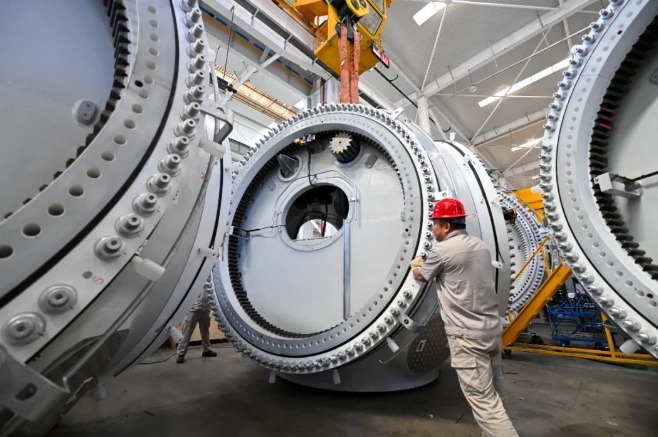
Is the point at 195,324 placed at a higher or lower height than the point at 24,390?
lower

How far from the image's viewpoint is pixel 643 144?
191 cm

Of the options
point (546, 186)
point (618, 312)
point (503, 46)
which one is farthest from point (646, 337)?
point (503, 46)

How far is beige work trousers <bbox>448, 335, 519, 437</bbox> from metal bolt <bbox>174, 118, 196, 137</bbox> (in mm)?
1526

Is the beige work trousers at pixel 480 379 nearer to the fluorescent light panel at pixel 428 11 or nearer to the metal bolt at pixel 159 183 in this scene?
the metal bolt at pixel 159 183

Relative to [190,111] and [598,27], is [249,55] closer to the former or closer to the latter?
[598,27]

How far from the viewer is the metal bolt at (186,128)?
1135 millimetres

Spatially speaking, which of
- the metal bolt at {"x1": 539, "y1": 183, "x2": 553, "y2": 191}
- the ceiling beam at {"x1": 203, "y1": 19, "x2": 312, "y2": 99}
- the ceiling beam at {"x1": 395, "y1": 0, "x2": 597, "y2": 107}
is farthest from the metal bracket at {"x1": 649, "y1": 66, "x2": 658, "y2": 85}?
the ceiling beam at {"x1": 395, "y1": 0, "x2": 597, "y2": 107}

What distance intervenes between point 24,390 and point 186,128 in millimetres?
829

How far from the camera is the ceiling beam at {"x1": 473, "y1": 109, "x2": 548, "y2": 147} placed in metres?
10.6

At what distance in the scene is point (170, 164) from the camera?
1.06m

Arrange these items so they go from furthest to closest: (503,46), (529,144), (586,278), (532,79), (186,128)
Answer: (529,144), (532,79), (503,46), (586,278), (186,128)

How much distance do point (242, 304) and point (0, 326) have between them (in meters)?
2.37

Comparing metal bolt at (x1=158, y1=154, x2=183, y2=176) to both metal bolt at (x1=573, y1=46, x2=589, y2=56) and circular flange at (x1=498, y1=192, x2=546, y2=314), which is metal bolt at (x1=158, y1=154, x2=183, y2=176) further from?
circular flange at (x1=498, y1=192, x2=546, y2=314)

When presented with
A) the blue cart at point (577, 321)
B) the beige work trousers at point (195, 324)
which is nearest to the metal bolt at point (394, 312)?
the beige work trousers at point (195, 324)
